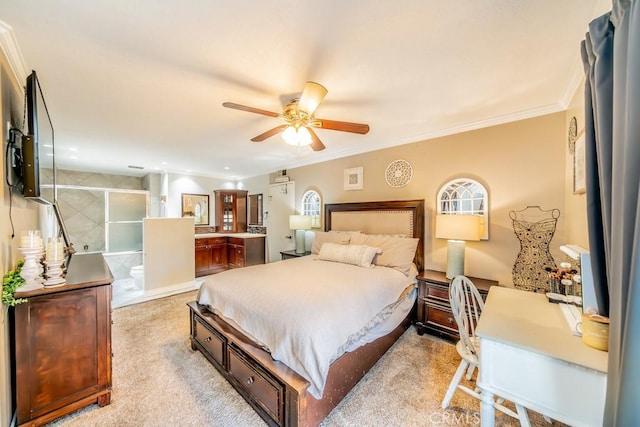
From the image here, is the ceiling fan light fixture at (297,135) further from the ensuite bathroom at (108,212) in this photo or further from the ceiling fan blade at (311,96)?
the ensuite bathroom at (108,212)

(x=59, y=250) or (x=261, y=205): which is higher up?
(x=261, y=205)

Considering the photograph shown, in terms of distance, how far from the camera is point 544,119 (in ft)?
7.89

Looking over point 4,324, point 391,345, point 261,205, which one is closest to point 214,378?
point 4,324

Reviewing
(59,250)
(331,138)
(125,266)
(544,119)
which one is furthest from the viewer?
(125,266)

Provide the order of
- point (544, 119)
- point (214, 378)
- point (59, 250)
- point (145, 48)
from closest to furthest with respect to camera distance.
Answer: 1. point (145, 48)
2. point (59, 250)
3. point (214, 378)
4. point (544, 119)

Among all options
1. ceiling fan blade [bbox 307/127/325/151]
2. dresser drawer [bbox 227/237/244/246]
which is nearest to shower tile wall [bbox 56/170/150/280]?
dresser drawer [bbox 227/237/244/246]

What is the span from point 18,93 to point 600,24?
361 centimetres

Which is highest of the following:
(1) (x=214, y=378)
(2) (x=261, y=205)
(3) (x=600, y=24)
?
(3) (x=600, y=24)

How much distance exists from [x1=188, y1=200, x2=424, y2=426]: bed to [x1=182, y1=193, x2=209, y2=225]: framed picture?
4.13 m

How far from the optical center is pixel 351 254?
297 centimetres

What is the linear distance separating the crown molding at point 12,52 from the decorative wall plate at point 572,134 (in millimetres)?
4041

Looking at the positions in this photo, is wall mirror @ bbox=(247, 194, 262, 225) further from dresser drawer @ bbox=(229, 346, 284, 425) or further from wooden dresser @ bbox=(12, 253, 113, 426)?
dresser drawer @ bbox=(229, 346, 284, 425)

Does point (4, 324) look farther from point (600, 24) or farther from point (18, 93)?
point (600, 24)

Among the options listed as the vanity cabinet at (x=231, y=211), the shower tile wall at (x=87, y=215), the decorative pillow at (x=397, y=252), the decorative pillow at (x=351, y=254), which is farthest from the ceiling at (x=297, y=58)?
the shower tile wall at (x=87, y=215)
